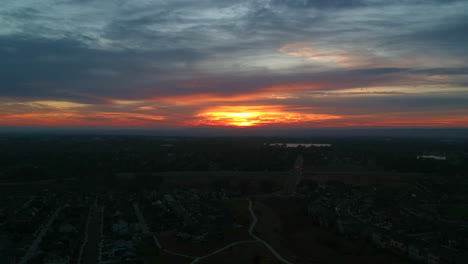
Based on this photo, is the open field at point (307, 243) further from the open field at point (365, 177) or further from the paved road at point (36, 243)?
the open field at point (365, 177)

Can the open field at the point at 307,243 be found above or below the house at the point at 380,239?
below

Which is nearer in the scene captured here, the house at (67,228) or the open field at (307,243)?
the open field at (307,243)

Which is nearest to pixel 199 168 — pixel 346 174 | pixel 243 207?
pixel 346 174

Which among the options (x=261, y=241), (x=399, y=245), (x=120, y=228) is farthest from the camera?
(x=120, y=228)

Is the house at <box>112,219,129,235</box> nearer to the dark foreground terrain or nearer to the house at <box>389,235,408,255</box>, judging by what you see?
the dark foreground terrain

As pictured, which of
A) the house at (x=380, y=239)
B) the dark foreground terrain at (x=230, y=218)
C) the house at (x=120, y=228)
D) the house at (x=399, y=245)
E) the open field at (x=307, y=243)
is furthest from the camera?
the house at (x=120, y=228)

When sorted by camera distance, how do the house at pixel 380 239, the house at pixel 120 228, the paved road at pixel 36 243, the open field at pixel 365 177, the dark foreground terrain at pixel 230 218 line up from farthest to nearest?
the open field at pixel 365 177, the house at pixel 120 228, the house at pixel 380 239, the dark foreground terrain at pixel 230 218, the paved road at pixel 36 243

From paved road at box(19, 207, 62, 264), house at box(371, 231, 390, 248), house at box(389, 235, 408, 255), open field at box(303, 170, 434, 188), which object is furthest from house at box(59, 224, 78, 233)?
open field at box(303, 170, 434, 188)

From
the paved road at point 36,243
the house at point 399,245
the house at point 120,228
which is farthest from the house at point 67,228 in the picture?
the house at point 399,245

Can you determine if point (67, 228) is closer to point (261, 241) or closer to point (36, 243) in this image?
point (36, 243)

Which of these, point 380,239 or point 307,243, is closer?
point 380,239

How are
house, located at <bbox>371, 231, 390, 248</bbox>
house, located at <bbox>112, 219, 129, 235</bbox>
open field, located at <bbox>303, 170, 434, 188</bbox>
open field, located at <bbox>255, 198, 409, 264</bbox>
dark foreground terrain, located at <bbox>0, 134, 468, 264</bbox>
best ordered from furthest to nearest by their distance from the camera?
open field, located at <bbox>303, 170, 434, 188</bbox>
house, located at <bbox>112, 219, 129, 235</bbox>
house, located at <bbox>371, 231, 390, 248</bbox>
dark foreground terrain, located at <bbox>0, 134, 468, 264</bbox>
open field, located at <bbox>255, 198, 409, 264</bbox>

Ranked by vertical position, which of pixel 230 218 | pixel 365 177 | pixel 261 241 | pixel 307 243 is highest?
pixel 365 177

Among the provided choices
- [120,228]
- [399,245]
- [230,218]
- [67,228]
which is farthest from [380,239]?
[67,228]
